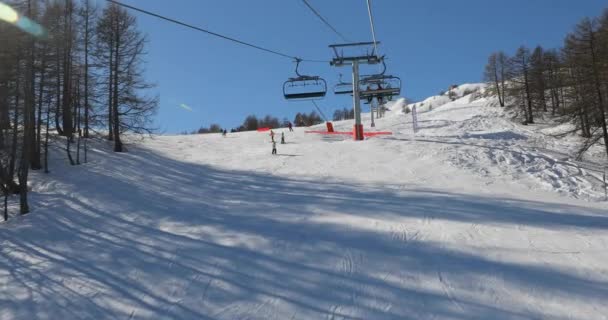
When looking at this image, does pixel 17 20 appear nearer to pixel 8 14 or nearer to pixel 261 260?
pixel 8 14

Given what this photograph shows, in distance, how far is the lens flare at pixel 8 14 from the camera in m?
11.8

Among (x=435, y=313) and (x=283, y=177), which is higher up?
(x=283, y=177)

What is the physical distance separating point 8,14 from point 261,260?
12.6 meters

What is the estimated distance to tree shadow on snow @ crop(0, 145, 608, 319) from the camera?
518 cm

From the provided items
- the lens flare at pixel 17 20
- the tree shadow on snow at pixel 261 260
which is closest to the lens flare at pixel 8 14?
the lens flare at pixel 17 20

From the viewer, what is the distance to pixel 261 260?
A: 21.9ft

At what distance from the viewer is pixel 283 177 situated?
47.1 ft

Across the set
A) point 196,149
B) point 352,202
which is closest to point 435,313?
point 352,202

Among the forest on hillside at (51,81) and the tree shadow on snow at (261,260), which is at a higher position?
the forest on hillside at (51,81)

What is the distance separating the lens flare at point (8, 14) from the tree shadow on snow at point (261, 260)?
21.2ft

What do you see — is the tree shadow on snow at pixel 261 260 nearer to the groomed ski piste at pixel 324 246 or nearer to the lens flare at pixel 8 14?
the groomed ski piste at pixel 324 246

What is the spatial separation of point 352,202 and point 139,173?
11.2m

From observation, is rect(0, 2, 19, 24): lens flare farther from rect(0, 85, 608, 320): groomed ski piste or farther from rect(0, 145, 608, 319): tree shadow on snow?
rect(0, 145, 608, 319): tree shadow on snow

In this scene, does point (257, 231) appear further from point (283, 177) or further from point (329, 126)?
point (329, 126)
